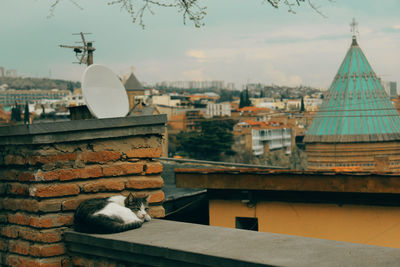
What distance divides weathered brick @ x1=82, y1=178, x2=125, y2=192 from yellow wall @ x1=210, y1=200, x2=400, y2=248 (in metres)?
2.42

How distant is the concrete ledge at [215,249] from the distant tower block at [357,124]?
57.2m

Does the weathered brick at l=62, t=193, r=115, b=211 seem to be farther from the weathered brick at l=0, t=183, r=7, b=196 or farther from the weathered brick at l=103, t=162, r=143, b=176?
the weathered brick at l=0, t=183, r=7, b=196

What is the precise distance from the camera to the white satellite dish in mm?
3713

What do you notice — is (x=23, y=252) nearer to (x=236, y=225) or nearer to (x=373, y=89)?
(x=236, y=225)

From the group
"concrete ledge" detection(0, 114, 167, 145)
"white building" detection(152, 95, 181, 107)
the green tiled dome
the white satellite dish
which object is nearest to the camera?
"concrete ledge" detection(0, 114, 167, 145)

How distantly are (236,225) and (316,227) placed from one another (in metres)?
0.88

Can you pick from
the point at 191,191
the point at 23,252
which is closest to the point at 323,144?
the point at 191,191

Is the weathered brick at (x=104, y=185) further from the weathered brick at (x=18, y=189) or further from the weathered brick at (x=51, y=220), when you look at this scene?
the weathered brick at (x=18, y=189)

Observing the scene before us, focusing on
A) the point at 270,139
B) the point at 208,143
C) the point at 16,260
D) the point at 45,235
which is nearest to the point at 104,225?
the point at 45,235

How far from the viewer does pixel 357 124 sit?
59094 millimetres

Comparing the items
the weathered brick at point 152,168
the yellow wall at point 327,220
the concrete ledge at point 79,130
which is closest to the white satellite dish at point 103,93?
the concrete ledge at point 79,130

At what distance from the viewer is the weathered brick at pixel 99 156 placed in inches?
127

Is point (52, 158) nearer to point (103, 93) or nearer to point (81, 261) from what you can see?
point (81, 261)

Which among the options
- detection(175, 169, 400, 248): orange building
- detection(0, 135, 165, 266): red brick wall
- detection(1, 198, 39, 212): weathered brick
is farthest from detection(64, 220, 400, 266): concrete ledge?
detection(175, 169, 400, 248): orange building
